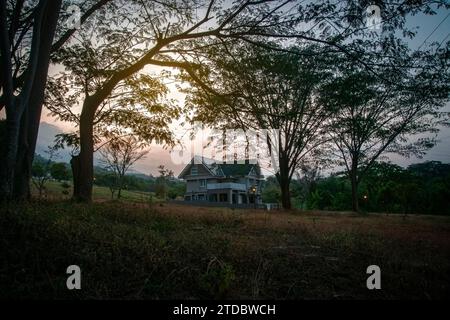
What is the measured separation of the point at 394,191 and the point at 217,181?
3124cm

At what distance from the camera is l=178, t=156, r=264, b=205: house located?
53.7 metres

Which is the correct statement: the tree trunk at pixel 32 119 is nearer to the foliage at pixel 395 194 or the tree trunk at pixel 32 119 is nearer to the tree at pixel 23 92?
the tree at pixel 23 92

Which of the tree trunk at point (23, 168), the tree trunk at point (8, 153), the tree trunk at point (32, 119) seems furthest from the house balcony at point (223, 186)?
the tree trunk at point (8, 153)

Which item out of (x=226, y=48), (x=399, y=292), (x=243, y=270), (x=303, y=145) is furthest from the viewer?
(x=303, y=145)

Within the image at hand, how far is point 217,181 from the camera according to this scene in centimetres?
5544

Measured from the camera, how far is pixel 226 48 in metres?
9.02

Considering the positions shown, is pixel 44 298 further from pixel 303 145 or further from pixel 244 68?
pixel 303 145

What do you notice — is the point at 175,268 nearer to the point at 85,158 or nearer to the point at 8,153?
the point at 8,153

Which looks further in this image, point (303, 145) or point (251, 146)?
point (303, 145)

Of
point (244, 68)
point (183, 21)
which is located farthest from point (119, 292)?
point (183, 21)

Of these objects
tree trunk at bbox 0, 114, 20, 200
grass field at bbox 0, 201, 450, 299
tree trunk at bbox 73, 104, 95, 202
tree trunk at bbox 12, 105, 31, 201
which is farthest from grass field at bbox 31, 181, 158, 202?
grass field at bbox 0, 201, 450, 299

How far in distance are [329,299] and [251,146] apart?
6597 mm

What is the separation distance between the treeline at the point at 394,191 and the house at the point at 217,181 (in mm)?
12554

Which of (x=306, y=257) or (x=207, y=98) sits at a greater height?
(x=207, y=98)
